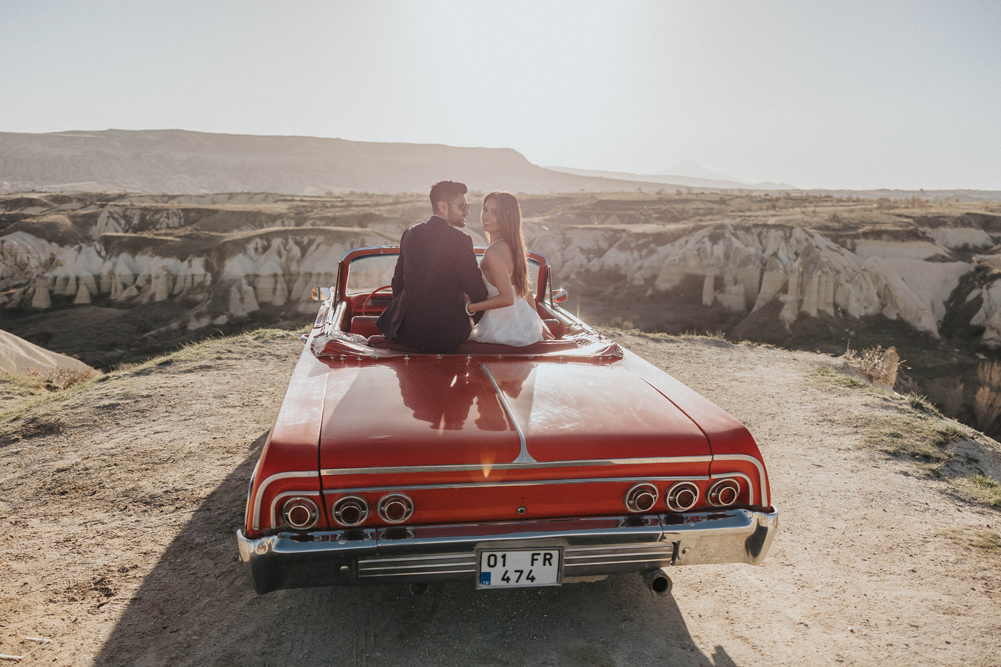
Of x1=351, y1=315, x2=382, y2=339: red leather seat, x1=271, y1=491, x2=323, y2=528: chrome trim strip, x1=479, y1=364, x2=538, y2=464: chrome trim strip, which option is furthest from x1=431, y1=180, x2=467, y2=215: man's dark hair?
x1=271, y1=491, x2=323, y2=528: chrome trim strip

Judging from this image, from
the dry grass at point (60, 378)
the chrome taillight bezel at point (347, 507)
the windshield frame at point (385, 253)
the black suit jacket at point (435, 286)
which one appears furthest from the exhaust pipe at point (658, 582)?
the dry grass at point (60, 378)

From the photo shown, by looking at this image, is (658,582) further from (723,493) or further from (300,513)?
(300,513)

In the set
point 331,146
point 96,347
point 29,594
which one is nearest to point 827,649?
point 29,594

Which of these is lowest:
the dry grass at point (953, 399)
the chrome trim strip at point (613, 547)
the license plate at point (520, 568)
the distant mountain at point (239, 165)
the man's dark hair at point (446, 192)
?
the dry grass at point (953, 399)

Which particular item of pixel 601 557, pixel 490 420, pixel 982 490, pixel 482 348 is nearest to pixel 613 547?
pixel 601 557

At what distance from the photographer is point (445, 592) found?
304 cm

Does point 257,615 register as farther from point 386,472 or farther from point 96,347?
point 96,347

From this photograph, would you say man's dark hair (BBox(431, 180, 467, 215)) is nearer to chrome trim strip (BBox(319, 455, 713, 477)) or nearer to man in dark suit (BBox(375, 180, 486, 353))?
man in dark suit (BBox(375, 180, 486, 353))

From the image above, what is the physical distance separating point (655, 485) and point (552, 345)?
147cm

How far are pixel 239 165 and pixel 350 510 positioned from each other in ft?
531

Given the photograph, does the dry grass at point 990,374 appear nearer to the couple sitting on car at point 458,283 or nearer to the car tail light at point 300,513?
the couple sitting on car at point 458,283

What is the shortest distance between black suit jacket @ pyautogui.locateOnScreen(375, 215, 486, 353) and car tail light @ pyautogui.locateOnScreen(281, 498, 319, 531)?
143 centimetres

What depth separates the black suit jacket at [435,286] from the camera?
3535 millimetres

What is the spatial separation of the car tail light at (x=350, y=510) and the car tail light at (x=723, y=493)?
1443mm
